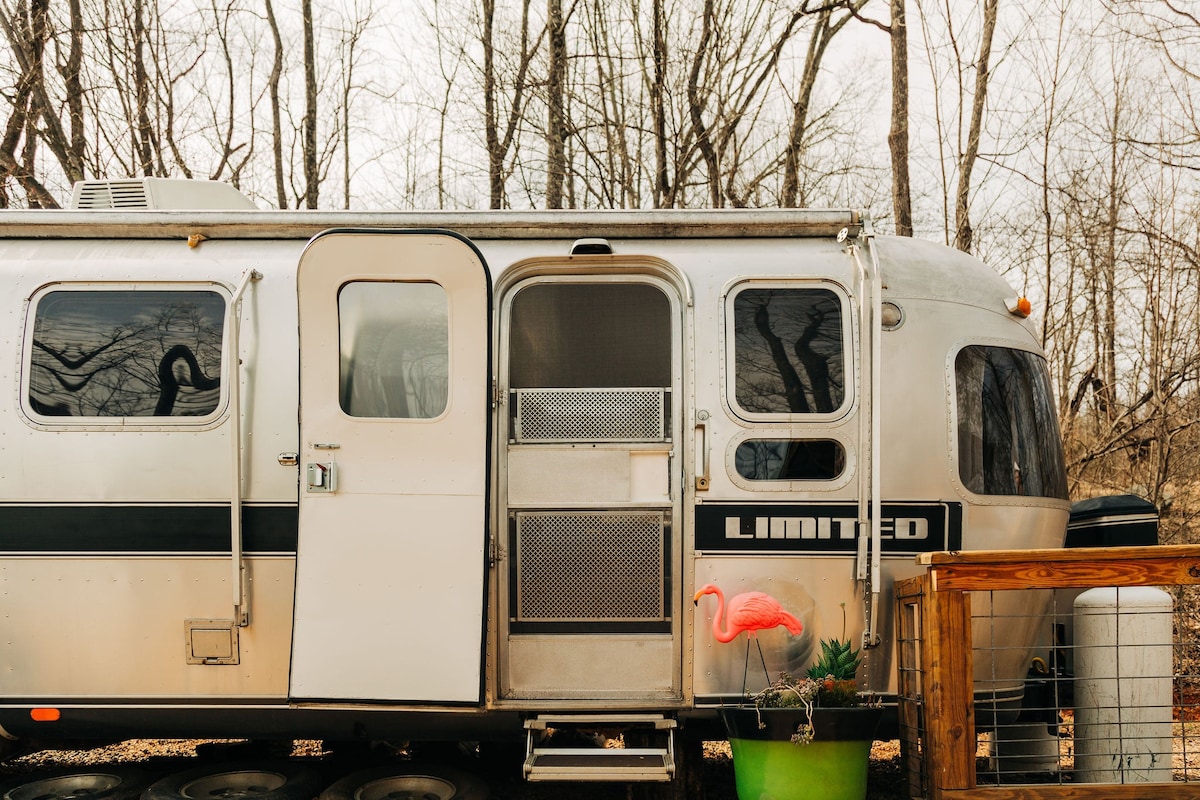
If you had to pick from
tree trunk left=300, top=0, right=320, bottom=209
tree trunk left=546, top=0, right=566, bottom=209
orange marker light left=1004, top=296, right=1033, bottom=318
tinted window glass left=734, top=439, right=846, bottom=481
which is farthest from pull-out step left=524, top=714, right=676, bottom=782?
tree trunk left=300, top=0, right=320, bottom=209

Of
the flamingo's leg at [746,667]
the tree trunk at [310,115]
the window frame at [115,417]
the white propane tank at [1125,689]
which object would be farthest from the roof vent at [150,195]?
the tree trunk at [310,115]

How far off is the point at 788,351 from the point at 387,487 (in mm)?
1974

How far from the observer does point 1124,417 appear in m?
11.2

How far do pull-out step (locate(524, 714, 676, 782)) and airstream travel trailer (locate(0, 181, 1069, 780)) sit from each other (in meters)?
0.05

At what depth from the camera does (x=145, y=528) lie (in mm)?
4770

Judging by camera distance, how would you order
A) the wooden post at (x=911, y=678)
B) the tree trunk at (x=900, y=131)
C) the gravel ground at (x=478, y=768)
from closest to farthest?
the wooden post at (x=911, y=678) → the gravel ground at (x=478, y=768) → the tree trunk at (x=900, y=131)

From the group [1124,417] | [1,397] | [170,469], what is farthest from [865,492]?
[1124,417]

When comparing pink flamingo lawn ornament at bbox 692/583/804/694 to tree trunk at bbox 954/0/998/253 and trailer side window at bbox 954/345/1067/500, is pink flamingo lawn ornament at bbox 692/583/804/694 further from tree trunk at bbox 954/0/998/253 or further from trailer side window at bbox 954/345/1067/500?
tree trunk at bbox 954/0/998/253

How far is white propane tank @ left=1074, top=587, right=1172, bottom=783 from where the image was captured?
464 centimetres

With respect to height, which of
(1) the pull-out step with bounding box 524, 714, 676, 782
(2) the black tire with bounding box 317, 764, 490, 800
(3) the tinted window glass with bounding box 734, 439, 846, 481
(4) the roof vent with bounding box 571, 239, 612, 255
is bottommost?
(2) the black tire with bounding box 317, 764, 490, 800

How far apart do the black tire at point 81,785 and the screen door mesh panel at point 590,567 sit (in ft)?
7.01

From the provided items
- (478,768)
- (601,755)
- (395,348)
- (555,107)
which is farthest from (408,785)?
(555,107)

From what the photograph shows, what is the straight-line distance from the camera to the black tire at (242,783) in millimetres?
4824

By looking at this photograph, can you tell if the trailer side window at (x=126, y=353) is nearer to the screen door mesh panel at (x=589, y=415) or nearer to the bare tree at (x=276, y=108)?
the screen door mesh panel at (x=589, y=415)
